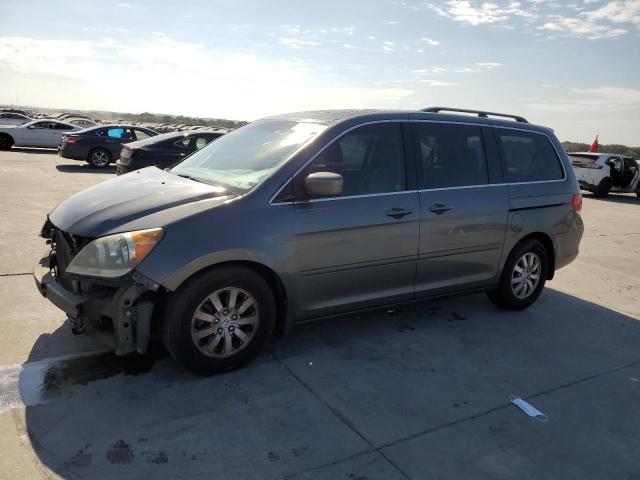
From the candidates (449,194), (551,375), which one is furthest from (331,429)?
(449,194)

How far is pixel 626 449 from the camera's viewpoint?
10.4 feet

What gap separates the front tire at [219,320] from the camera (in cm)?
338

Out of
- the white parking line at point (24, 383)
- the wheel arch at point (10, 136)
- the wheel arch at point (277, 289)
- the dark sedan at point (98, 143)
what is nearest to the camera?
the white parking line at point (24, 383)

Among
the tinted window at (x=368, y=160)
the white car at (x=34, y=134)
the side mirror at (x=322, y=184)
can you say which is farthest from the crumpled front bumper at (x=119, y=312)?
the white car at (x=34, y=134)

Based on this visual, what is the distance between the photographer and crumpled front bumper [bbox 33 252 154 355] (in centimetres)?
324

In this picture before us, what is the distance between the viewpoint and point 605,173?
17.4m

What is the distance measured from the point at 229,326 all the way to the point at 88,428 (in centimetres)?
103

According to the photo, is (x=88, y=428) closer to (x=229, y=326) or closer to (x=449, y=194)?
(x=229, y=326)

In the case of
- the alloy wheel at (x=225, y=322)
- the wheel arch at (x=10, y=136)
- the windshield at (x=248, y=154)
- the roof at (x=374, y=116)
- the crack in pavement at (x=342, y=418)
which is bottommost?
the crack in pavement at (x=342, y=418)

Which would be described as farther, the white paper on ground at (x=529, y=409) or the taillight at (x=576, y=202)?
the taillight at (x=576, y=202)

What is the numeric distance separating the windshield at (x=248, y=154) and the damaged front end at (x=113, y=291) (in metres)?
0.92

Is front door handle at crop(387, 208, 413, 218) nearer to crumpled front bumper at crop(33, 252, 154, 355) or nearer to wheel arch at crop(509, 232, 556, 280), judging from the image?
wheel arch at crop(509, 232, 556, 280)

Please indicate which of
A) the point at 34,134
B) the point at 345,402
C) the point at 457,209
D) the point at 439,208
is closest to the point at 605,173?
the point at 457,209

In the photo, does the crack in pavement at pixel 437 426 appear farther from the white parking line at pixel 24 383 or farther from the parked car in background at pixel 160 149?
the parked car in background at pixel 160 149
